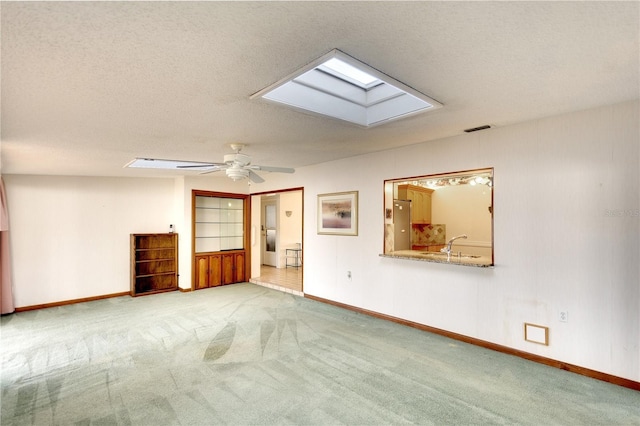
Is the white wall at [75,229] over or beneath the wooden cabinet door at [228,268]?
over

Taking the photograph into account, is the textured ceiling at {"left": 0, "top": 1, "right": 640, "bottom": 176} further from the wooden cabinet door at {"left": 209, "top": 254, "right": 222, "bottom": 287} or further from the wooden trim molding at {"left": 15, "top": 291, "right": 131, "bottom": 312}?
the wooden cabinet door at {"left": 209, "top": 254, "right": 222, "bottom": 287}

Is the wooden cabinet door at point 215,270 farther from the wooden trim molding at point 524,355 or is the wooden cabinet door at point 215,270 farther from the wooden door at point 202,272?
the wooden trim molding at point 524,355

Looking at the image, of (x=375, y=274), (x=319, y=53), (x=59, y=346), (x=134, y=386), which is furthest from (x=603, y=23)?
(x=59, y=346)

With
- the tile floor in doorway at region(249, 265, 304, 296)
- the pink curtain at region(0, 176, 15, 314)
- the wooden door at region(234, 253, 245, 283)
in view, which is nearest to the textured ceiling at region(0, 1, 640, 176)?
the pink curtain at region(0, 176, 15, 314)

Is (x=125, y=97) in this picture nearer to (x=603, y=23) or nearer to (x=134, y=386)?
(x=134, y=386)

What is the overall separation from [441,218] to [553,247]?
3.95 m

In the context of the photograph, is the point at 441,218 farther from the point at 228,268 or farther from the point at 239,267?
the point at 228,268

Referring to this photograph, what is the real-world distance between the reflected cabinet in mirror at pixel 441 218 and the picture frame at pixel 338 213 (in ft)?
2.06

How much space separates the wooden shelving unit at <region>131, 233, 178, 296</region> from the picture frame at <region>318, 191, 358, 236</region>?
3288 millimetres

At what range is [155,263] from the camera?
6.66 metres

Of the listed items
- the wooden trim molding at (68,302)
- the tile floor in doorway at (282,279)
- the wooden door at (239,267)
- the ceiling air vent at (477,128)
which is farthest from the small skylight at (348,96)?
the wooden trim molding at (68,302)

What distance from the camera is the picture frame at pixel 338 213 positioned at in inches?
202

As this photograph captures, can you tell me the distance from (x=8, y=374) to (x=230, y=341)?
2072 millimetres

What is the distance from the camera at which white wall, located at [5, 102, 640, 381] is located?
285 cm
